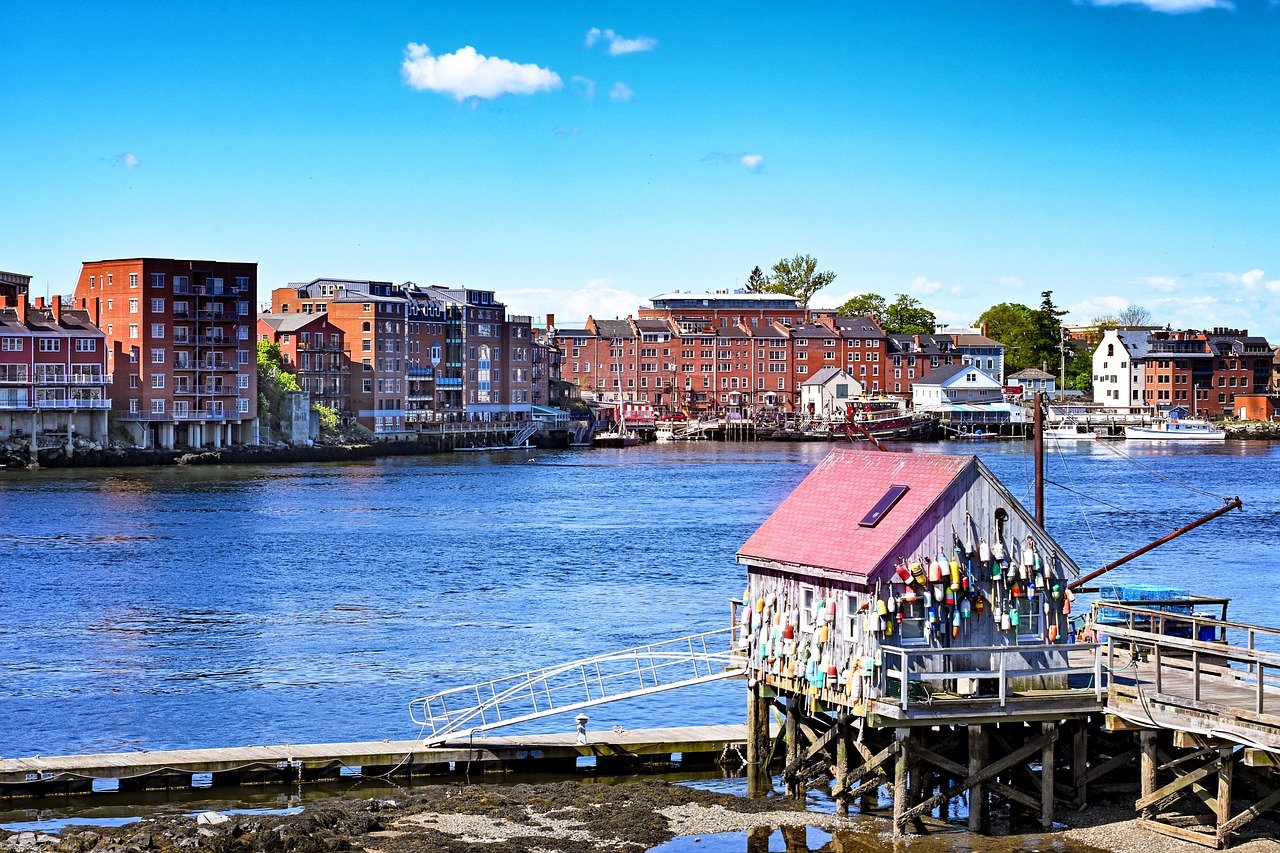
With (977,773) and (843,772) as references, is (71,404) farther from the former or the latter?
(977,773)

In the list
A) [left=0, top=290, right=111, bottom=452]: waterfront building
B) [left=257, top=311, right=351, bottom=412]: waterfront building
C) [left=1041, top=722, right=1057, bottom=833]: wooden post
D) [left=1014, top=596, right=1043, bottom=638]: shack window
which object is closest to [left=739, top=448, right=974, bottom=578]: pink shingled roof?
[left=1014, top=596, right=1043, bottom=638]: shack window

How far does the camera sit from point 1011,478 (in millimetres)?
117062

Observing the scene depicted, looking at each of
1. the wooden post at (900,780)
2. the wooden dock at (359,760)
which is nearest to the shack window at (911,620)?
the wooden post at (900,780)

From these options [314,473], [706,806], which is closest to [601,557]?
[706,806]

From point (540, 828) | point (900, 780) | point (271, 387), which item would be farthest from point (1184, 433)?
point (540, 828)

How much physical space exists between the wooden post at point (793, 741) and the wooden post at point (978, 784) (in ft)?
11.3

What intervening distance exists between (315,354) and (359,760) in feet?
469

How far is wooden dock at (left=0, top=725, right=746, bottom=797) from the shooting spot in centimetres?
2906

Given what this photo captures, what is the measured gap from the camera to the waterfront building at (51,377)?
5221 inches

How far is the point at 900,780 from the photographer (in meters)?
26.1

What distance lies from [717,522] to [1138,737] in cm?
6011

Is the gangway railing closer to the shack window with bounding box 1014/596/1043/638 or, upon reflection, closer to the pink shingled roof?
the pink shingled roof

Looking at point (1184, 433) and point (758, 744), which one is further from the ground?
point (1184, 433)

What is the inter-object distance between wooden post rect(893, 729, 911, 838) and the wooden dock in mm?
5066
